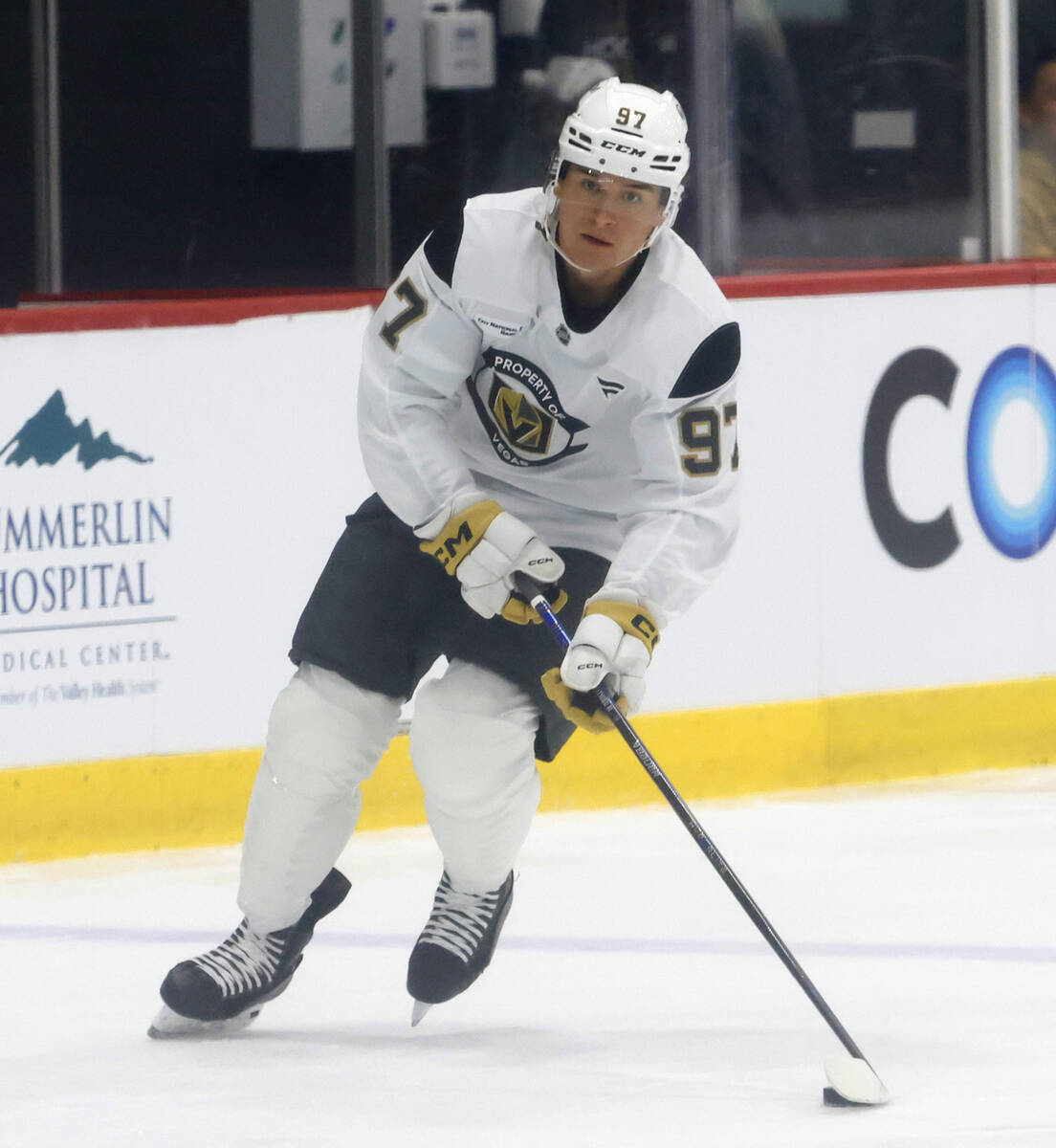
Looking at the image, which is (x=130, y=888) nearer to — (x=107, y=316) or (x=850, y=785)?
(x=107, y=316)

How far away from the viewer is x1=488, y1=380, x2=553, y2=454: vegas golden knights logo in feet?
12.7

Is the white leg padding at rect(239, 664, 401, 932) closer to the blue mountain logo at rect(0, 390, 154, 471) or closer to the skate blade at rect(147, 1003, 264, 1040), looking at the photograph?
the skate blade at rect(147, 1003, 264, 1040)

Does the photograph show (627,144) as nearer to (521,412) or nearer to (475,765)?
(521,412)

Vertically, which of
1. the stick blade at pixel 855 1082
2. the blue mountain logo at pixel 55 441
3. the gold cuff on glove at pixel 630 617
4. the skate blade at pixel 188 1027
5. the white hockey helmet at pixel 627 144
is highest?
the white hockey helmet at pixel 627 144

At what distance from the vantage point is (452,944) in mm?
3916

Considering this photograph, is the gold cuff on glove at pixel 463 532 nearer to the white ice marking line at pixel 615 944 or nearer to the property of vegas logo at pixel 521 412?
the property of vegas logo at pixel 521 412

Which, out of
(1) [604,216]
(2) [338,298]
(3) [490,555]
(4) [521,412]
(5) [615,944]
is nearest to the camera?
(1) [604,216]

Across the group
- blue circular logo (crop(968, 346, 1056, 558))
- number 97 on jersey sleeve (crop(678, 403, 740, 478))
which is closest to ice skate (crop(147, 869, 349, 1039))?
number 97 on jersey sleeve (crop(678, 403, 740, 478))

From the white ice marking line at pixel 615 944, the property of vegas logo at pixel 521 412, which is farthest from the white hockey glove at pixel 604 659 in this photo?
the white ice marking line at pixel 615 944

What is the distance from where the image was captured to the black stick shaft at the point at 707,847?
12.0ft

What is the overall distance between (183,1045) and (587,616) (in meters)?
0.87

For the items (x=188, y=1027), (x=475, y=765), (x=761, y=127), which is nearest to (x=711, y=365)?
(x=475, y=765)

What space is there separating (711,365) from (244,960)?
107 centimetres

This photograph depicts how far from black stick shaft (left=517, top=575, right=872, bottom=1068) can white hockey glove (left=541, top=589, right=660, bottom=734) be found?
21 mm
